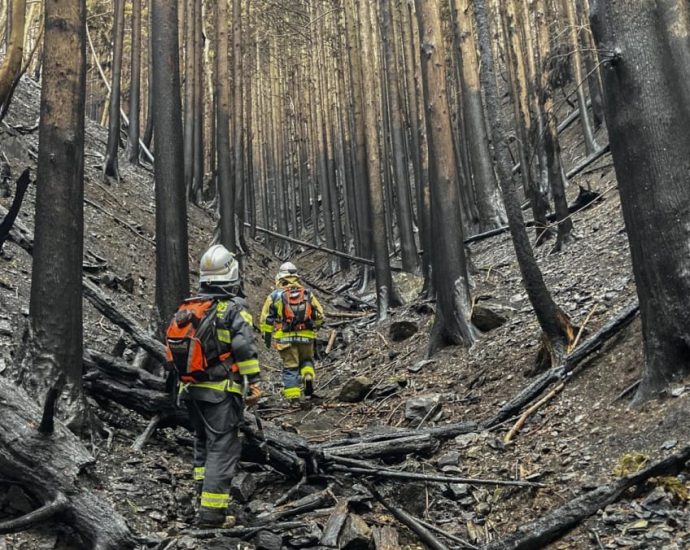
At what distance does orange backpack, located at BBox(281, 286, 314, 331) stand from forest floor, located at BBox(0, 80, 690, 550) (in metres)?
1.04

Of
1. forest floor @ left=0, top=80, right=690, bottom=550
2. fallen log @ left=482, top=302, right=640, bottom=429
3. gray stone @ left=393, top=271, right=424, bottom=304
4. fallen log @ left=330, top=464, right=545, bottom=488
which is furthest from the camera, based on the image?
gray stone @ left=393, top=271, right=424, bottom=304

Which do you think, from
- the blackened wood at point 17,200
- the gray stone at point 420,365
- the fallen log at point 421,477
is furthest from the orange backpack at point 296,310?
the blackened wood at point 17,200

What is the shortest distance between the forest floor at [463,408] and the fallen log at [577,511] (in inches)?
2.1

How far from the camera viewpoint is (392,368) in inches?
354

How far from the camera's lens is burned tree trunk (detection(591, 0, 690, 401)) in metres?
4.04

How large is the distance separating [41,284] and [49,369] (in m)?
0.63

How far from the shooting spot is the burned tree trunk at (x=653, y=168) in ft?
13.3

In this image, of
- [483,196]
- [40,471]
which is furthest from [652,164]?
[483,196]

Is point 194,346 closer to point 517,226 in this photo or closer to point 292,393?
point 517,226

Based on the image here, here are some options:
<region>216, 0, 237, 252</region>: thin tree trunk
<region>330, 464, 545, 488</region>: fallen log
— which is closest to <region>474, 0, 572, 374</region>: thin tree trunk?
<region>330, 464, 545, 488</region>: fallen log

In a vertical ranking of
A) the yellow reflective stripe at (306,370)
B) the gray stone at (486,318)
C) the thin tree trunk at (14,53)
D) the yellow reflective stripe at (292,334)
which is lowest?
the yellow reflective stripe at (306,370)

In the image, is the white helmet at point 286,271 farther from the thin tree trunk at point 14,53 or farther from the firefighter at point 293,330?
the thin tree trunk at point 14,53

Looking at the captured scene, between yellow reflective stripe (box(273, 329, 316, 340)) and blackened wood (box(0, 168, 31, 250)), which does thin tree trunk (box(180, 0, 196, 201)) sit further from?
blackened wood (box(0, 168, 31, 250))

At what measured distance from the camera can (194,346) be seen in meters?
4.32
